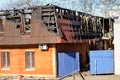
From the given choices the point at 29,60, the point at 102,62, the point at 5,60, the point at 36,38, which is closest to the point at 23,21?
the point at 36,38

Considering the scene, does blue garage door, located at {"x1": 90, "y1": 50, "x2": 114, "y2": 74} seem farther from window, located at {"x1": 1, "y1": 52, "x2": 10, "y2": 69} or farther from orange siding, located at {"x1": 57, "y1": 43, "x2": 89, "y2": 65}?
window, located at {"x1": 1, "y1": 52, "x2": 10, "y2": 69}

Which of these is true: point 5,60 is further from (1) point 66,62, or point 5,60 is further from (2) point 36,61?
(1) point 66,62

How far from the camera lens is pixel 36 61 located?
98.0ft

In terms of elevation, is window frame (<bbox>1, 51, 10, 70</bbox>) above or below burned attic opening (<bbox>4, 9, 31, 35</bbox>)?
below

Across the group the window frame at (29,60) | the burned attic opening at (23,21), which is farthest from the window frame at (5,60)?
the burned attic opening at (23,21)

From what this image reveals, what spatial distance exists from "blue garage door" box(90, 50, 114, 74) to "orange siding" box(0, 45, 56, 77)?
345cm

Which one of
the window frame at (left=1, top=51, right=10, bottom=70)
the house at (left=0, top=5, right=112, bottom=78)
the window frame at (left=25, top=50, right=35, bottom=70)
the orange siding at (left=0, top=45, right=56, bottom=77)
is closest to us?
the house at (left=0, top=5, right=112, bottom=78)

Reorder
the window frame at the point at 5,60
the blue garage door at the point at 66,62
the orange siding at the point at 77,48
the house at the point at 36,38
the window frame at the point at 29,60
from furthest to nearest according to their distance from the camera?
1. the window frame at the point at 5,60
2. the orange siding at the point at 77,48
3. the window frame at the point at 29,60
4. the blue garage door at the point at 66,62
5. the house at the point at 36,38

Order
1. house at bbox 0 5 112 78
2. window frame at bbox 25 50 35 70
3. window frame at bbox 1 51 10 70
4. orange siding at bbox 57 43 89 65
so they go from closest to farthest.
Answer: house at bbox 0 5 112 78, window frame at bbox 25 50 35 70, orange siding at bbox 57 43 89 65, window frame at bbox 1 51 10 70

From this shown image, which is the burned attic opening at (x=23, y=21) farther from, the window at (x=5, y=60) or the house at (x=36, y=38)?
the window at (x=5, y=60)

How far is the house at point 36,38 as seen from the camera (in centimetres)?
2839

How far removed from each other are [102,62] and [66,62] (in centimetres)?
306

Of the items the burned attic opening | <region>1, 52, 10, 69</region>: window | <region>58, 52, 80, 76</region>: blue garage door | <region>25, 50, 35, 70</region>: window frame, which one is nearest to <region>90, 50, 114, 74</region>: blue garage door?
<region>58, 52, 80, 76</region>: blue garage door

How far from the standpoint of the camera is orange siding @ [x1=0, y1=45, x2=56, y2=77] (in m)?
29.2
